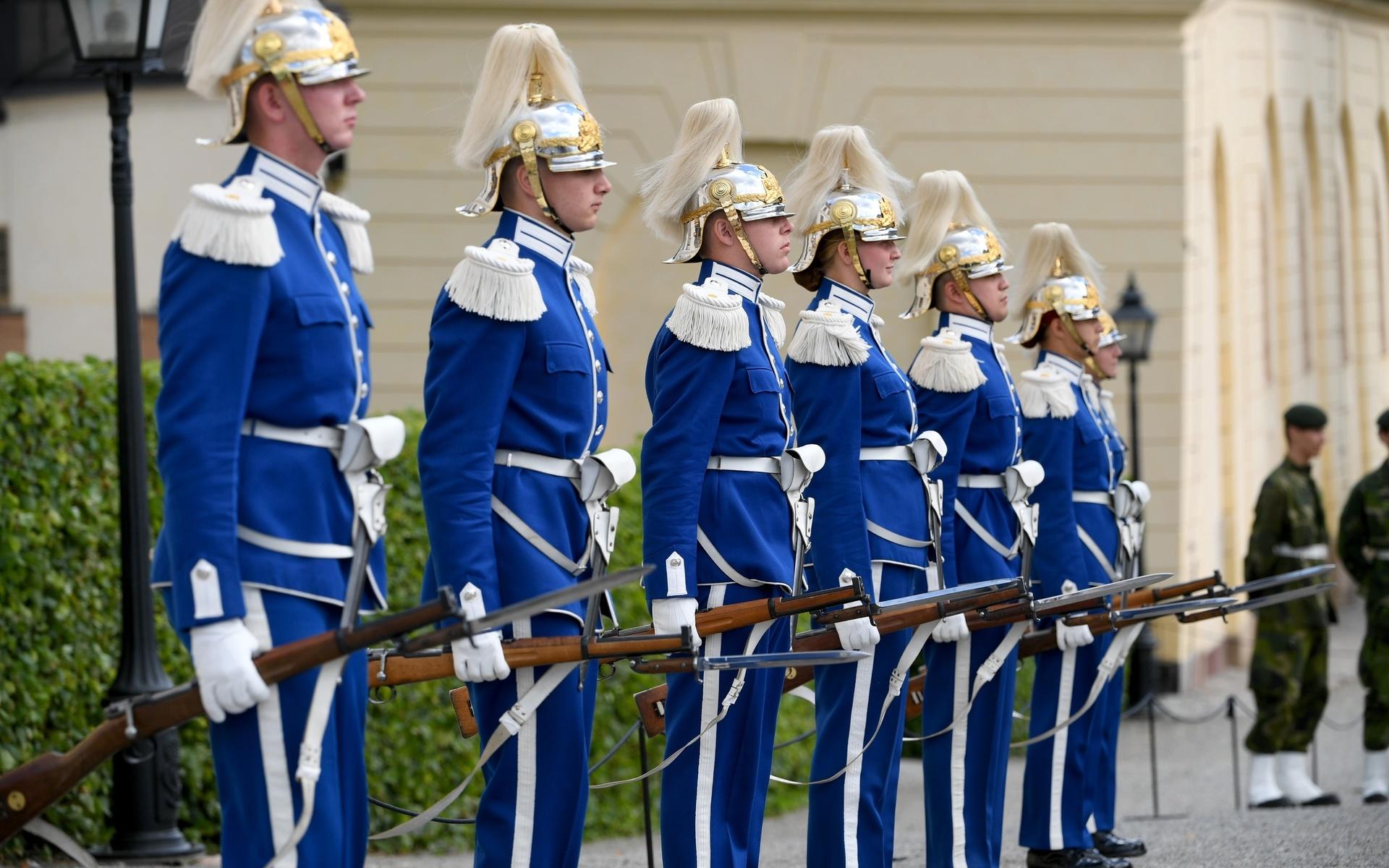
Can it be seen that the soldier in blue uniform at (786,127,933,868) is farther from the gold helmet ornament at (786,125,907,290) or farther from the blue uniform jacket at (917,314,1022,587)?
the blue uniform jacket at (917,314,1022,587)

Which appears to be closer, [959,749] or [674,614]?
[674,614]

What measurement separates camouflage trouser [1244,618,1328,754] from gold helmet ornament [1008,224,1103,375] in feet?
10.0

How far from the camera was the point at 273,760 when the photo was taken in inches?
162

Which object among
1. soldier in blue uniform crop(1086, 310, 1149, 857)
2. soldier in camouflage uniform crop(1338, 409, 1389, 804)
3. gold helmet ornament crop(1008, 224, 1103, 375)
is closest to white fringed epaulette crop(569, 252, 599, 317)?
gold helmet ornament crop(1008, 224, 1103, 375)

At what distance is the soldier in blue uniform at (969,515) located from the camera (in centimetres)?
721

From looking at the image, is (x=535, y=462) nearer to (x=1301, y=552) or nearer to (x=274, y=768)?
(x=274, y=768)

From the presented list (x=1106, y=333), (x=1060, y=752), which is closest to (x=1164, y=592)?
(x=1060, y=752)

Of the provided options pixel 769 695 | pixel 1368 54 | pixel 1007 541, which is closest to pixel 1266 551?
pixel 1007 541

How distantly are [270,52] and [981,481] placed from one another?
3.80 m

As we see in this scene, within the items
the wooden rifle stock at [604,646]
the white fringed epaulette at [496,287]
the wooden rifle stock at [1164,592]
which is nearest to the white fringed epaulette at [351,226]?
the white fringed epaulette at [496,287]

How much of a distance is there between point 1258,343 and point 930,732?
15077 mm

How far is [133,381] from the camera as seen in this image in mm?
7910

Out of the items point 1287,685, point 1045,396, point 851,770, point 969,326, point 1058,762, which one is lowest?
point 1287,685

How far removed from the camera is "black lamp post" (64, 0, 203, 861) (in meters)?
7.82
